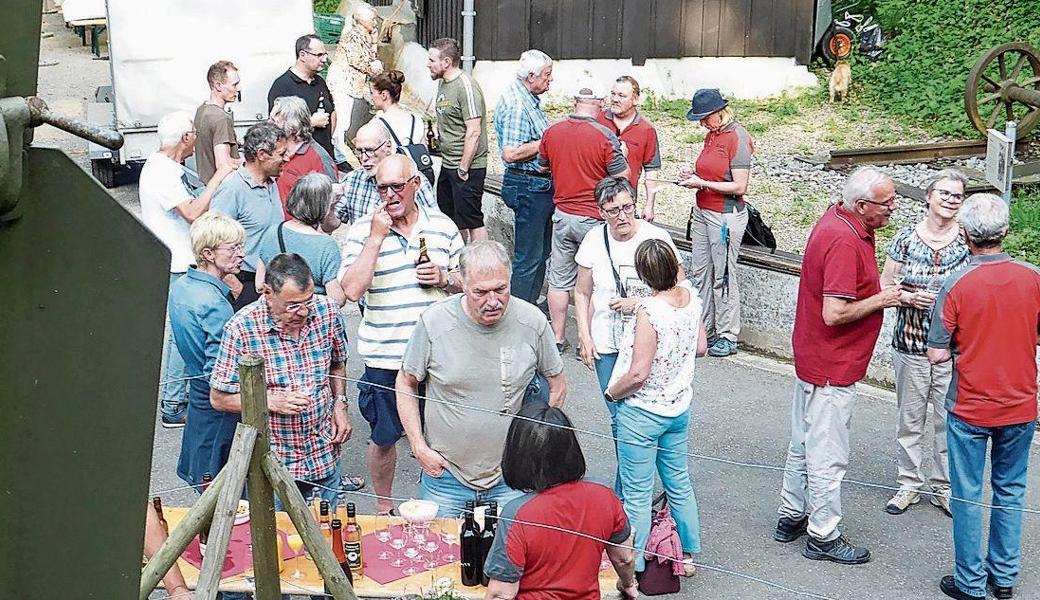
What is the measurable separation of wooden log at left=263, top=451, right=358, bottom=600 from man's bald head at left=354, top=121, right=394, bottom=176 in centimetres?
346

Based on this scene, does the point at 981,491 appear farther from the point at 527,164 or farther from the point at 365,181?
the point at 527,164

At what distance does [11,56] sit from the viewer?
162cm

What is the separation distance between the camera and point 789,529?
5.93 meters

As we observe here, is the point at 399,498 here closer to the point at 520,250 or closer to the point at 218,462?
the point at 218,462

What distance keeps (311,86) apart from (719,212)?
3.43 m

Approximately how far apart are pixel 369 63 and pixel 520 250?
4.75 m

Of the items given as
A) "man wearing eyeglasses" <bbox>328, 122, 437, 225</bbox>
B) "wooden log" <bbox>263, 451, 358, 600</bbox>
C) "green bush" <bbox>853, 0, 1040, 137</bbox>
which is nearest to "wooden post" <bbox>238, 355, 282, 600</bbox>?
"wooden log" <bbox>263, 451, 358, 600</bbox>

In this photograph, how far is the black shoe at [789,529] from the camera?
592cm

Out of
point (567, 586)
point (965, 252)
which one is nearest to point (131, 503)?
point (567, 586)

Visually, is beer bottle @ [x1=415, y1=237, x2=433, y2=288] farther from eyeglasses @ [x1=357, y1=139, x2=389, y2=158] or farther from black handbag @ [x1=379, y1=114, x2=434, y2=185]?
black handbag @ [x1=379, y1=114, x2=434, y2=185]

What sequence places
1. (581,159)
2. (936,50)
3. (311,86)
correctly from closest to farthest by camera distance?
(581,159), (311,86), (936,50)

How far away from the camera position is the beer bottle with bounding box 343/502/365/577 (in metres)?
4.45

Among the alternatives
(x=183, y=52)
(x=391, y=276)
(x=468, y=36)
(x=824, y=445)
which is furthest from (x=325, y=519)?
(x=468, y=36)

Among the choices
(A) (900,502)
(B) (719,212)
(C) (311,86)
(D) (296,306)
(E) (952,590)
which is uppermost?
(C) (311,86)
